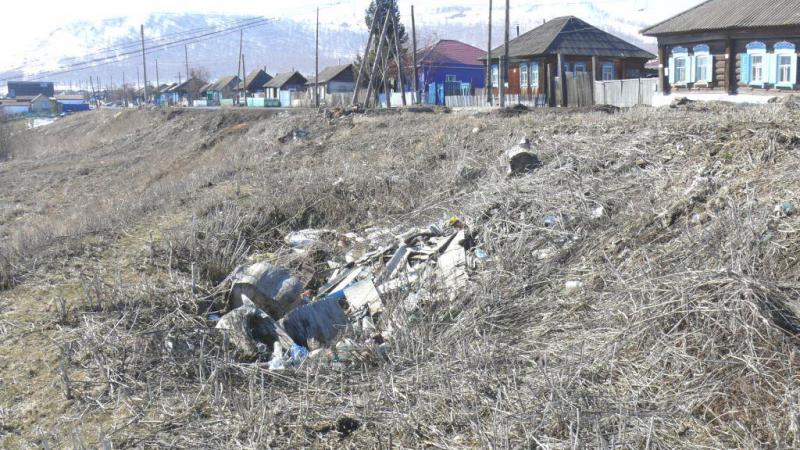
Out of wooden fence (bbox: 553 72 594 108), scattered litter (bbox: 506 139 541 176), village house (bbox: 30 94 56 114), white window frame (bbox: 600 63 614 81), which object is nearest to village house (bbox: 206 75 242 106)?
village house (bbox: 30 94 56 114)

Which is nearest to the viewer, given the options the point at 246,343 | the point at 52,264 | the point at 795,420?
the point at 795,420

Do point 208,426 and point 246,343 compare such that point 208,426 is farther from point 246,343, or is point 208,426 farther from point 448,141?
point 448,141

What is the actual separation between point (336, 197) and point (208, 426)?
19.2 feet

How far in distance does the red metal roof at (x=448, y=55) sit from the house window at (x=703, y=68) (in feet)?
82.3

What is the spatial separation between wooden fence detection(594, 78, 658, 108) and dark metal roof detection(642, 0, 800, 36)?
223cm

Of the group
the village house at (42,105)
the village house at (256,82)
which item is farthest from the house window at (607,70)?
the village house at (42,105)

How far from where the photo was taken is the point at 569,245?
20.2 ft

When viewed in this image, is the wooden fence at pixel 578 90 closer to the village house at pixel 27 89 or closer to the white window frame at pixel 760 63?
the white window frame at pixel 760 63

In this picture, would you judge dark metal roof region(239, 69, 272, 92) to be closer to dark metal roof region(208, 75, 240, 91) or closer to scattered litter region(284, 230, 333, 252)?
dark metal roof region(208, 75, 240, 91)

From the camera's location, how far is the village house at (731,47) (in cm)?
2122

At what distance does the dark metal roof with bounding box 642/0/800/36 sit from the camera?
21078mm

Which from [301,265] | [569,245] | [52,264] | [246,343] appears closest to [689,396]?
[569,245]

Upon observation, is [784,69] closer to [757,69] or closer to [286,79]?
[757,69]

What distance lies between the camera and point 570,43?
3120 cm
